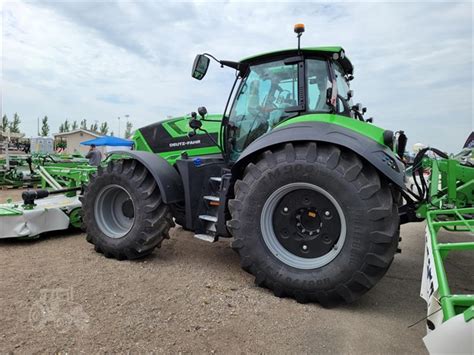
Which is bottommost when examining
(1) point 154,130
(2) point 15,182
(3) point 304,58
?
(2) point 15,182

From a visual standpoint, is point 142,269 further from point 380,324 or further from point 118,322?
point 380,324

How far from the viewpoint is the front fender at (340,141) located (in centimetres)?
283

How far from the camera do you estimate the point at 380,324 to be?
2.73m

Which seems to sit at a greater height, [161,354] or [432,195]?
[432,195]

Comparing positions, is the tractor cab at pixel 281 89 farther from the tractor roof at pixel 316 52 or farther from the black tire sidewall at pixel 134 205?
the black tire sidewall at pixel 134 205

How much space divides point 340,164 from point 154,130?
298 cm

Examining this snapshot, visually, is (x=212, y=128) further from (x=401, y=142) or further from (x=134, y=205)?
(x=401, y=142)

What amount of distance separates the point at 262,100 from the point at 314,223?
1551mm

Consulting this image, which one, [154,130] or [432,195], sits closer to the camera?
[432,195]

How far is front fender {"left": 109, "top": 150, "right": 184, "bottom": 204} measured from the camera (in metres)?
3.91

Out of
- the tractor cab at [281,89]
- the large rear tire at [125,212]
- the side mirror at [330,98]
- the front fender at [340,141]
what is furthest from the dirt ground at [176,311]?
the side mirror at [330,98]

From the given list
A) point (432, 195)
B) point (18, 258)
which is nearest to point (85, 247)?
point (18, 258)

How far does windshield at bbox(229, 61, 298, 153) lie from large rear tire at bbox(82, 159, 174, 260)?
111cm

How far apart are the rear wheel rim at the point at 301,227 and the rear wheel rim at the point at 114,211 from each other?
1.82 m
